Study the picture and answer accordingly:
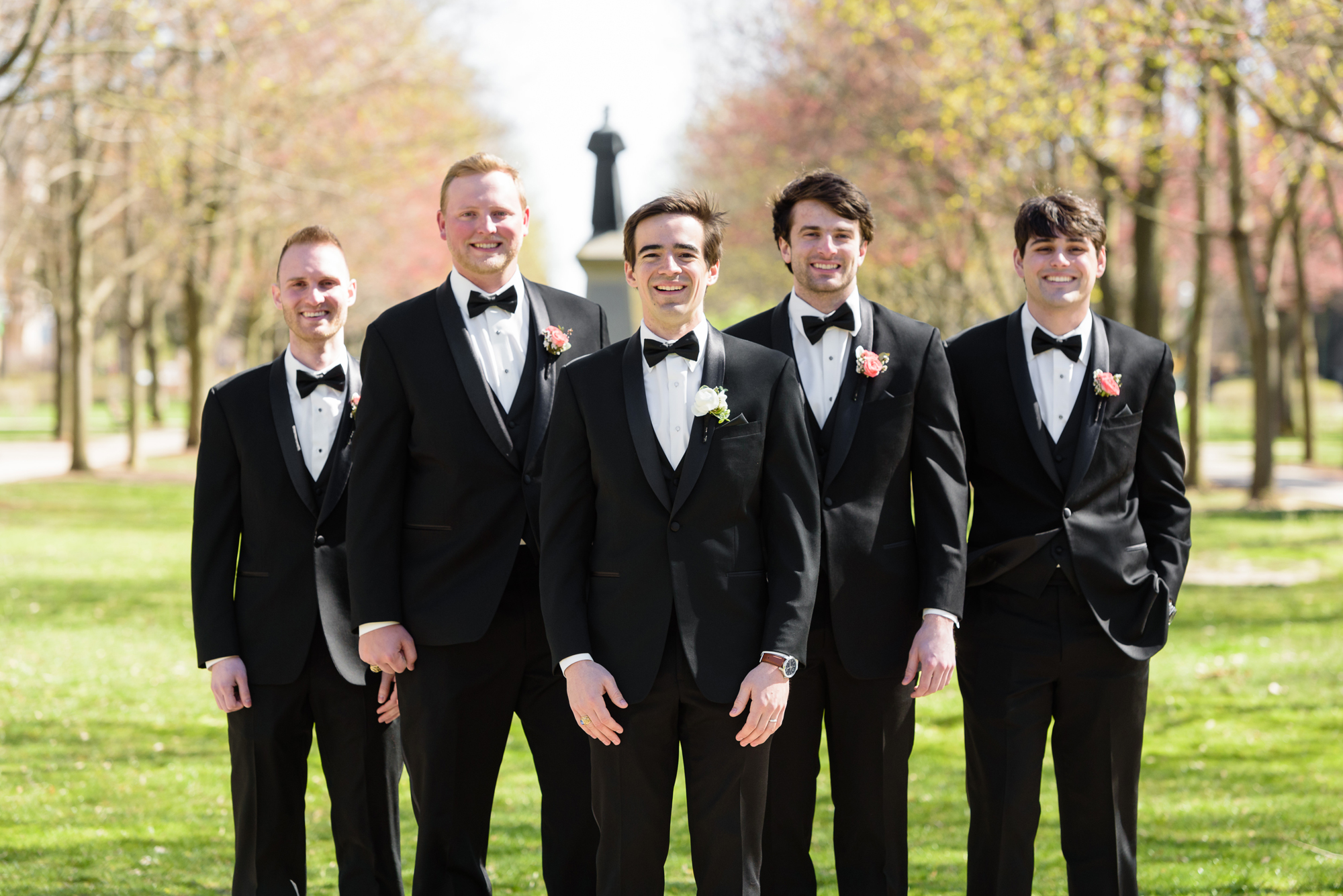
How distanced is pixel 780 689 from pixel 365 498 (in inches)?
51.8

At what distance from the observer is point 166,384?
5806 centimetres

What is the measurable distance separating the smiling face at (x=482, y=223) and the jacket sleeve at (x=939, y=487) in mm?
1293

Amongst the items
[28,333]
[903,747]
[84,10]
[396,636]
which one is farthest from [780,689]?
[28,333]

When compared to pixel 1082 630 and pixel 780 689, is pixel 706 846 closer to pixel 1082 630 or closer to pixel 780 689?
pixel 780 689

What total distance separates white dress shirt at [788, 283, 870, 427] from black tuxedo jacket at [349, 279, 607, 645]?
78cm

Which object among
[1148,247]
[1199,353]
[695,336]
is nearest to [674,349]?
[695,336]

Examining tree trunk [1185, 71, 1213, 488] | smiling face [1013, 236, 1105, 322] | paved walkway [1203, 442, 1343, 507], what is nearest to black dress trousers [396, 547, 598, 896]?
smiling face [1013, 236, 1105, 322]

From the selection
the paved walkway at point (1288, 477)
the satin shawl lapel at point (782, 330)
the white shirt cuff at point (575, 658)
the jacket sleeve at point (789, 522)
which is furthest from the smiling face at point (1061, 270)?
Result: the paved walkway at point (1288, 477)

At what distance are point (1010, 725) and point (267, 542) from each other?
7.56ft

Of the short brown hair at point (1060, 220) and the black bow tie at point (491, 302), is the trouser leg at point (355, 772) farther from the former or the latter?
the short brown hair at point (1060, 220)

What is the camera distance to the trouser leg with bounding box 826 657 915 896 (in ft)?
12.1

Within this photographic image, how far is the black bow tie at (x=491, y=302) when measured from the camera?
3.88 metres

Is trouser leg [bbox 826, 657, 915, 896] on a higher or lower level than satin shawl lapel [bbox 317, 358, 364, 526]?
lower

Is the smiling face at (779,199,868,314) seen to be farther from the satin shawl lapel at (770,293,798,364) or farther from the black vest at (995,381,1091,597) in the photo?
the black vest at (995,381,1091,597)
